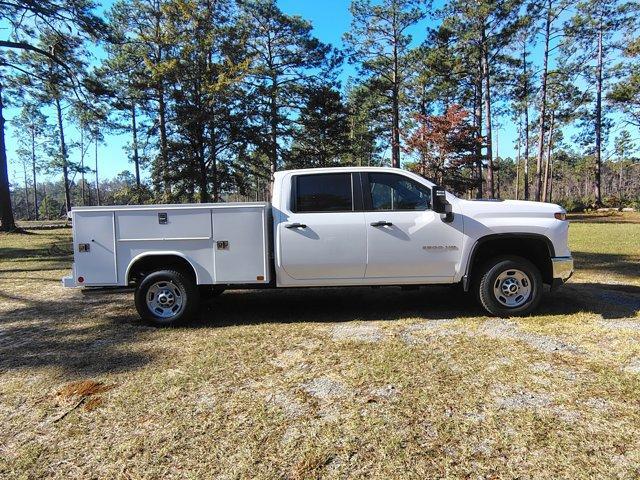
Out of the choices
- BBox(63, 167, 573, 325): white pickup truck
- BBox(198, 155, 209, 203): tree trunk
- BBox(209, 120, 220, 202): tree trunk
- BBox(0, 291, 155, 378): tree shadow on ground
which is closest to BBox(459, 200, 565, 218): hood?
BBox(63, 167, 573, 325): white pickup truck

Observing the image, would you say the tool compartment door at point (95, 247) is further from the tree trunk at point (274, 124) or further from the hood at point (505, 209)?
the tree trunk at point (274, 124)

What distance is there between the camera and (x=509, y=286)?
5785 mm

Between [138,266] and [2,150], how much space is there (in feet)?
68.4

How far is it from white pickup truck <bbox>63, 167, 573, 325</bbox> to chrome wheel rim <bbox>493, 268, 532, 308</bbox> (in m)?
0.01

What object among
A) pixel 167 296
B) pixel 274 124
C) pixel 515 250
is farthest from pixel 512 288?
pixel 274 124

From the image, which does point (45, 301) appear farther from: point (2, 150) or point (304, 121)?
point (304, 121)

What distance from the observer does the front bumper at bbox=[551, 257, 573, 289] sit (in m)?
5.66

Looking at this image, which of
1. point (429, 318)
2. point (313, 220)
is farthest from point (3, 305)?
point (429, 318)

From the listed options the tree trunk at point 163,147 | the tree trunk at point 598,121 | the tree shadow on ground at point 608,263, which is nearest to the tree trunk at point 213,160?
the tree trunk at point 163,147

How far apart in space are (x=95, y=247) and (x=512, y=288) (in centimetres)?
521

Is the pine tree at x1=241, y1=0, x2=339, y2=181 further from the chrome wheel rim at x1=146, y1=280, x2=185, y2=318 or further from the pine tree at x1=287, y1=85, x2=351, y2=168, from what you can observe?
the chrome wheel rim at x1=146, y1=280, x2=185, y2=318

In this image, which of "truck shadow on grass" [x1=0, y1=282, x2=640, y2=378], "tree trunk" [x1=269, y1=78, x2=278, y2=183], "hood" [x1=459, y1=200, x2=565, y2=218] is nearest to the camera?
"truck shadow on grass" [x1=0, y1=282, x2=640, y2=378]

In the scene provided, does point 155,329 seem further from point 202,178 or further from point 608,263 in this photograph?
point 202,178

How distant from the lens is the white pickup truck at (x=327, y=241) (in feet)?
18.5
